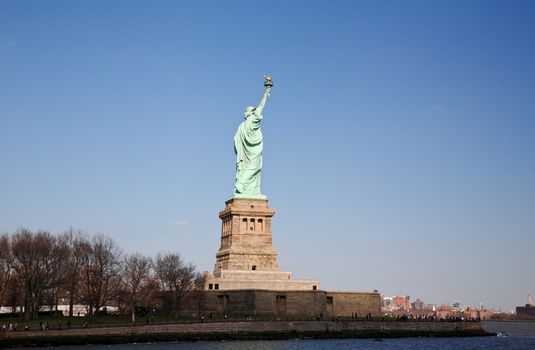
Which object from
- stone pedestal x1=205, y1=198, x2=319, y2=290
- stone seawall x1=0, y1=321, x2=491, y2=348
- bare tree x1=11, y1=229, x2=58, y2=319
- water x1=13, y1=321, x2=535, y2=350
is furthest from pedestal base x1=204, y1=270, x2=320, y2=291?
bare tree x1=11, y1=229, x2=58, y2=319

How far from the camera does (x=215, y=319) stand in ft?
240

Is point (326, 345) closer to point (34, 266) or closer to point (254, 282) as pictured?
point (254, 282)

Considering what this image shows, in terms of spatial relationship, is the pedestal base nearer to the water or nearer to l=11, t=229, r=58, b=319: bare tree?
the water

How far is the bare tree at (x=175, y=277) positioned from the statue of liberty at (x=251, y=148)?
10671 millimetres

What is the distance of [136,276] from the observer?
264ft

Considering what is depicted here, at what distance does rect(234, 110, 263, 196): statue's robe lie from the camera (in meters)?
89.1

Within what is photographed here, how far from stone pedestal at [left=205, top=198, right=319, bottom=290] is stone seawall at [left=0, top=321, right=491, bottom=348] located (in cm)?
810

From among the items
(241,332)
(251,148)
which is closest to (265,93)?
(251,148)

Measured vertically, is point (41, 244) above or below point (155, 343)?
above

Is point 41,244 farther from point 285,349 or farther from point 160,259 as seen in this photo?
point 285,349

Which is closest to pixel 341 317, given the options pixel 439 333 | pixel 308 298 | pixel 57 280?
pixel 308 298

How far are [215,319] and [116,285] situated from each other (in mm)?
13954

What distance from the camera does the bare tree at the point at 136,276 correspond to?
78.8 metres

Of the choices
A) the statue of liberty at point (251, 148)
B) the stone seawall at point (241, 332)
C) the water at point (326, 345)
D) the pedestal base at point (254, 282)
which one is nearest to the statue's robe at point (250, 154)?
the statue of liberty at point (251, 148)
